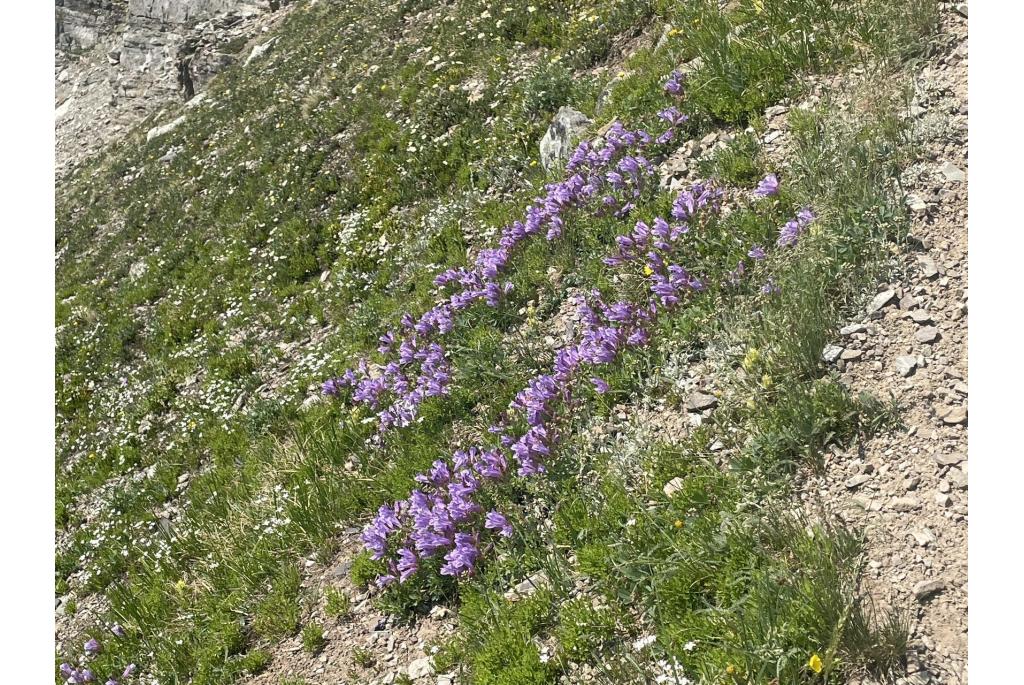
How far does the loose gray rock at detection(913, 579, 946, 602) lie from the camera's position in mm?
3752

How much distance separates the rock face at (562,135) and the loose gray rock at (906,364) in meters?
6.11

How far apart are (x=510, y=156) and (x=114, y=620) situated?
8.13 meters

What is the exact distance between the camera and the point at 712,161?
7.66 m

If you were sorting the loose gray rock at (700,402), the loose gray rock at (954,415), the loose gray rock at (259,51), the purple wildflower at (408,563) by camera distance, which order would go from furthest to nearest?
the loose gray rock at (259,51), the purple wildflower at (408,563), the loose gray rock at (700,402), the loose gray rock at (954,415)

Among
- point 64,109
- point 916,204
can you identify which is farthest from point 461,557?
point 64,109

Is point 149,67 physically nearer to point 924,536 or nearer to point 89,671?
point 89,671

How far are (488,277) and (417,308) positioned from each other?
1379 mm

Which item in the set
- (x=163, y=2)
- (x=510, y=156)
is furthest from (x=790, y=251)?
(x=163, y=2)

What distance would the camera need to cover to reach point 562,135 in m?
10.5

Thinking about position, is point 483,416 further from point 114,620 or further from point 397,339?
point 114,620

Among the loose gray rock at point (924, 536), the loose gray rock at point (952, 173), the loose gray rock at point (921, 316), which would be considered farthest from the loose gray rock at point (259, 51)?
the loose gray rock at point (924, 536)

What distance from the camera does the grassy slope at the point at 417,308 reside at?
468 centimetres

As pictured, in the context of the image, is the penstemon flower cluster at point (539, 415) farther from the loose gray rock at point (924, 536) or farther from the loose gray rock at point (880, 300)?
the loose gray rock at point (924, 536)

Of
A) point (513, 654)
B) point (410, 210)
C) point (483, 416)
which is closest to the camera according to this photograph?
point (513, 654)
